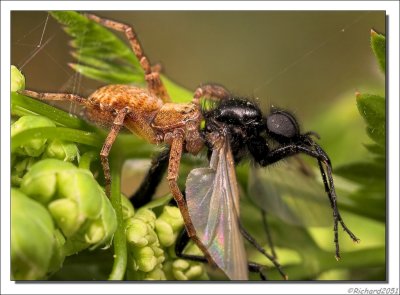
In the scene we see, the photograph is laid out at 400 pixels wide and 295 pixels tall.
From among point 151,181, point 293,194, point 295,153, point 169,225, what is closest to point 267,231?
point 293,194

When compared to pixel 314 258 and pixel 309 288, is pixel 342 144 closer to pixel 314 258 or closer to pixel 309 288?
pixel 314 258

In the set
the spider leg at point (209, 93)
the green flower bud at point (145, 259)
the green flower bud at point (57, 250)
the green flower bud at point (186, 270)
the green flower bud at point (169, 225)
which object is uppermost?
the spider leg at point (209, 93)

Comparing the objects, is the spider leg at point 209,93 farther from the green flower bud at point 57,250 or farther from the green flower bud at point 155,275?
the green flower bud at point 57,250

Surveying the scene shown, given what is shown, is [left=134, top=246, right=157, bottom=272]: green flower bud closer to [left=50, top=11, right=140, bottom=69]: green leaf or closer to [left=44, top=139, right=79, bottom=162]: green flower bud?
[left=44, top=139, right=79, bottom=162]: green flower bud

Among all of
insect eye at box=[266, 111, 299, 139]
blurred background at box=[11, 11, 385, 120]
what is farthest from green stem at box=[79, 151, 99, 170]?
insect eye at box=[266, 111, 299, 139]

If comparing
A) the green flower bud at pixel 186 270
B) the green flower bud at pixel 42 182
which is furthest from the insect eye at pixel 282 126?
the green flower bud at pixel 42 182

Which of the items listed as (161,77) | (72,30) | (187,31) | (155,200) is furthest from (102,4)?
(187,31)

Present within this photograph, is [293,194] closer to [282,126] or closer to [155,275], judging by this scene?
[282,126]
